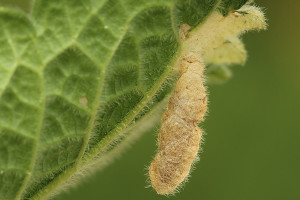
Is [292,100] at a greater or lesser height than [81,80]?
lesser

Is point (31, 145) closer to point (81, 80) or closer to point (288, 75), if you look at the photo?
point (81, 80)

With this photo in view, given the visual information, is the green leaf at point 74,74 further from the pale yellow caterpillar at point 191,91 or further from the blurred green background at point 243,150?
the blurred green background at point 243,150

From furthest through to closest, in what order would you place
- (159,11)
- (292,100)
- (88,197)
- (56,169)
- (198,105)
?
(292,100)
(88,197)
(198,105)
(56,169)
(159,11)

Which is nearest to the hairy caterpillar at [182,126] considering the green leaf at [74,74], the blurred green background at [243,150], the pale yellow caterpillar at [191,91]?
the pale yellow caterpillar at [191,91]

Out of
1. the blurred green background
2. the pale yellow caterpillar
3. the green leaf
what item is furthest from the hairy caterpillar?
the blurred green background

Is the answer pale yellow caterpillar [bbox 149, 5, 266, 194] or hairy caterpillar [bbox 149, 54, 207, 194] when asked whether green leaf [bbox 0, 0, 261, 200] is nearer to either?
pale yellow caterpillar [bbox 149, 5, 266, 194]

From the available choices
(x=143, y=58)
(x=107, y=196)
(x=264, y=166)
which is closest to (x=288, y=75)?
(x=264, y=166)

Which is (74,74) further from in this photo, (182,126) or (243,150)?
(243,150)
